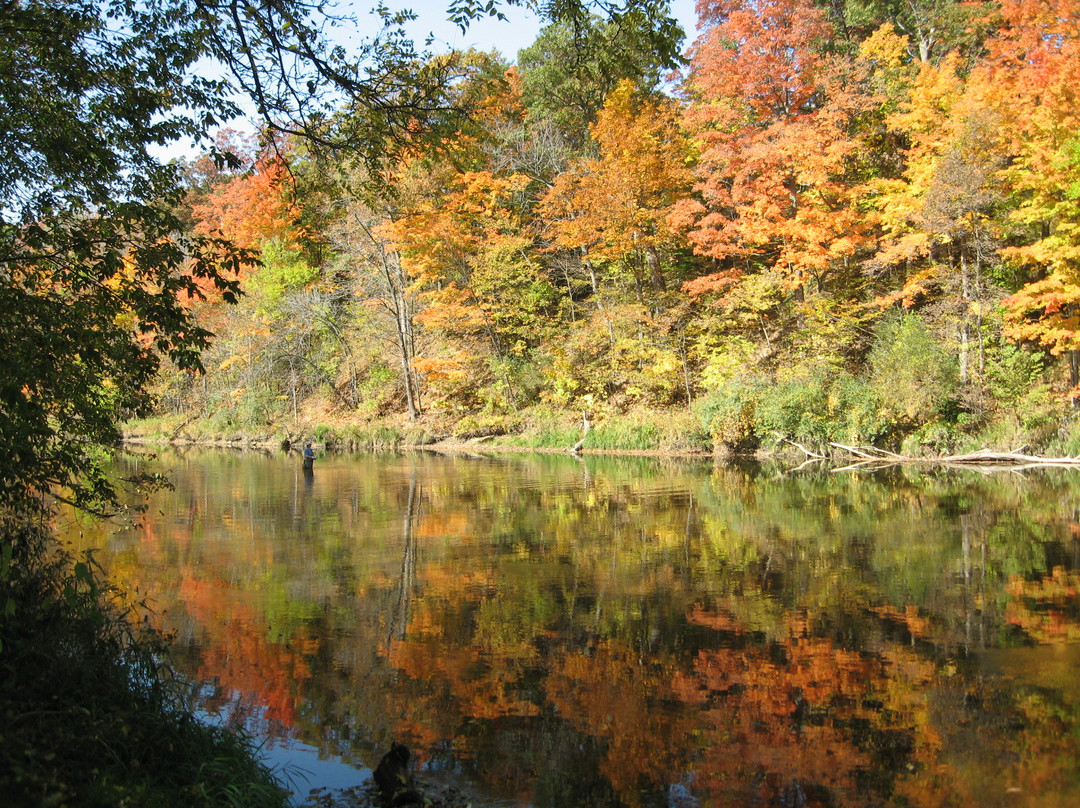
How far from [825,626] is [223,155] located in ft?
23.6

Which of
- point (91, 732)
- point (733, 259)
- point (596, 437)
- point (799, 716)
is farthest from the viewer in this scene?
point (733, 259)

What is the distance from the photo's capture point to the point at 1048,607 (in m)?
8.48

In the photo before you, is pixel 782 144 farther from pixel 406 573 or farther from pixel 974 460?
pixel 406 573

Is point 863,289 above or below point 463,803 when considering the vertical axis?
above

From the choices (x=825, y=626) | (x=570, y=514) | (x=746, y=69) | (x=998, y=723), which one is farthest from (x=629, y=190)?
(x=998, y=723)

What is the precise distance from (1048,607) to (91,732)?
8.88m

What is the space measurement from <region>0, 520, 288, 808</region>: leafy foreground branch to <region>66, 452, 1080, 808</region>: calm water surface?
708 mm

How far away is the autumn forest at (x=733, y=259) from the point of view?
67.5ft

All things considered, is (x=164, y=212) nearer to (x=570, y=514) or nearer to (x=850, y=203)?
(x=570, y=514)

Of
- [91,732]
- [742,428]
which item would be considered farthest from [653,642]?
[742,428]

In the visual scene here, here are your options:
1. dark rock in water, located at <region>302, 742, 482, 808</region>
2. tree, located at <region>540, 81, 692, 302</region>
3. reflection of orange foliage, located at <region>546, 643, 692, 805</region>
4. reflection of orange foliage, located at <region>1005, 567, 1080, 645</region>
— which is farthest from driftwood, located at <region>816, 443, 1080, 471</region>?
dark rock in water, located at <region>302, 742, 482, 808</region>

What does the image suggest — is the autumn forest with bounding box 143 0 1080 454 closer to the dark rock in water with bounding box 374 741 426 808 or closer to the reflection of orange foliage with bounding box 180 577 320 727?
the reflection of orange foliage with bounding box 180 577 320 727

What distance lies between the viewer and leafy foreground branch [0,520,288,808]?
3773 millimetres

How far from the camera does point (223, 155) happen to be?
21.8 feet
